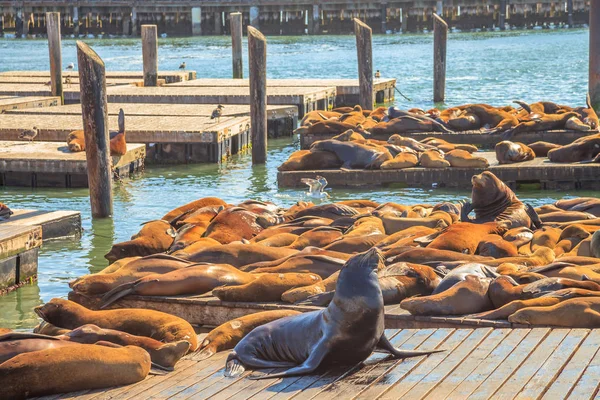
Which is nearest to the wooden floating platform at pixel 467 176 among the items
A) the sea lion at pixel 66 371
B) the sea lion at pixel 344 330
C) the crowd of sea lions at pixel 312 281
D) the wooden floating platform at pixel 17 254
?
the crowd of sea lions at pixel 312 281

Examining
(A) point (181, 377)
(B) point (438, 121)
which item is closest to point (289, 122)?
(B) point (438, 121)

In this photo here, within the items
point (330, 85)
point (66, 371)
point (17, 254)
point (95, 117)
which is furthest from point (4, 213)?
point (330, 85)

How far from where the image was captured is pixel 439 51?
942 inches

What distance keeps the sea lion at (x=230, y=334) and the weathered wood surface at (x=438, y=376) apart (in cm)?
24

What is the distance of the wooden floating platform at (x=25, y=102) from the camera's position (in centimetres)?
2017

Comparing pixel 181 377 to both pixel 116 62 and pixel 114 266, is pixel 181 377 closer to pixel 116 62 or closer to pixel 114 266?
pixel 114 266

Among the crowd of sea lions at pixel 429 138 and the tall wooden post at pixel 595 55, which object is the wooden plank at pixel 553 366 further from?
the tall wooden post at pixel 595 55

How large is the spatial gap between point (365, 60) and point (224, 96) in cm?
355

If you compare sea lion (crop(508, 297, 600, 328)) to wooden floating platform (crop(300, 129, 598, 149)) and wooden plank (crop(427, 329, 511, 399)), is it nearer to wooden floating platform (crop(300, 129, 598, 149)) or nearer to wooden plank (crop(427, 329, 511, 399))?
wooden plank (crop(427, 329, 511, 399))

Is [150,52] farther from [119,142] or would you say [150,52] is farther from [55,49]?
[119,142]

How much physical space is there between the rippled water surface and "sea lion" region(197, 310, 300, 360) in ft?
8.64

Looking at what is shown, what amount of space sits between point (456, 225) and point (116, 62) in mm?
35987

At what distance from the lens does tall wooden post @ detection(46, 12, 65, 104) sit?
21.1 metres

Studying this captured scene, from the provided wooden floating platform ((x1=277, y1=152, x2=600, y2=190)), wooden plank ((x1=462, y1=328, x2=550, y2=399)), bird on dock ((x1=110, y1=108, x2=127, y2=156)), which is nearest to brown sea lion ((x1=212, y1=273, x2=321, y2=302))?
wooden plank ((x1=462, y1=328, x2=550, y2=399))
